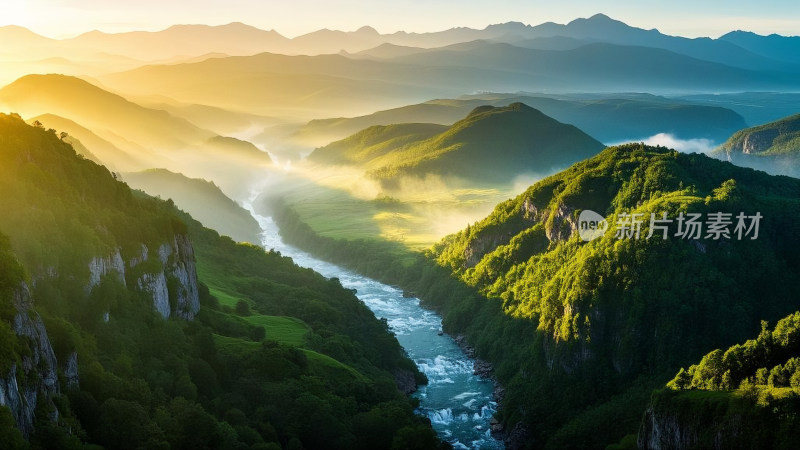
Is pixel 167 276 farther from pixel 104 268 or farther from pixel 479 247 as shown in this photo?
pixel 479 247

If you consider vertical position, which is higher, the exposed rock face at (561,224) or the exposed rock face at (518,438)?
the exposed rock face at (561,224)

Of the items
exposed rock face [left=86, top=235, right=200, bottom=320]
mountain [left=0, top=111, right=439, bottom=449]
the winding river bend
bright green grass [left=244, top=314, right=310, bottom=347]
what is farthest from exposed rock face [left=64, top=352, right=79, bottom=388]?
the winding river bend

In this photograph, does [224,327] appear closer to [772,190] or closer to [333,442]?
[333,442]

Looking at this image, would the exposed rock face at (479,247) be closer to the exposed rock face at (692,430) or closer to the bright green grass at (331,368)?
the bright green grass at (331,368)

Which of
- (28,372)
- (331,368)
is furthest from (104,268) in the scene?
(331,368)

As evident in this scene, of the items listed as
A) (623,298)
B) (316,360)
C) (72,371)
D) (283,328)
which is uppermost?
(72,371)

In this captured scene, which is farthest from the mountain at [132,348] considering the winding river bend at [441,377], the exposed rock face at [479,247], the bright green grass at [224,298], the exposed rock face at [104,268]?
the exposed rock face at [479,247]

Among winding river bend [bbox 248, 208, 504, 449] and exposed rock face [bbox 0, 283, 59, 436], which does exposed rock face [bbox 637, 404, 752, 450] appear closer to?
winding river bend [bbox 248, 208, 504, 449]
